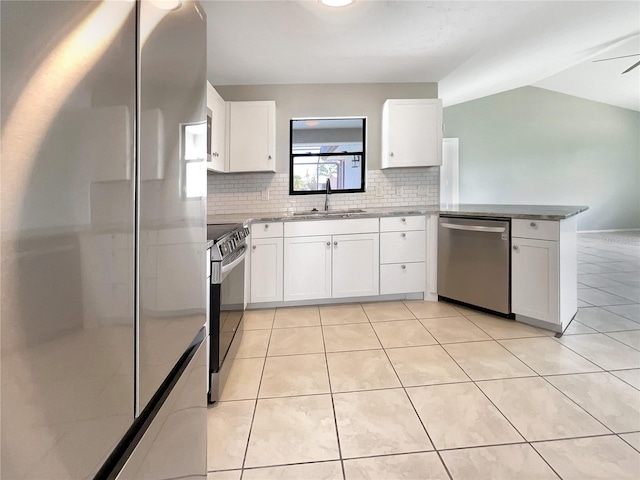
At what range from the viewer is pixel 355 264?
10.2 feet

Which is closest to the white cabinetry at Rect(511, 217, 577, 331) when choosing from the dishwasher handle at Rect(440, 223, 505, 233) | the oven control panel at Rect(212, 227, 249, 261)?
the dishwasher handle at Rect(440, 223, 505, 233)

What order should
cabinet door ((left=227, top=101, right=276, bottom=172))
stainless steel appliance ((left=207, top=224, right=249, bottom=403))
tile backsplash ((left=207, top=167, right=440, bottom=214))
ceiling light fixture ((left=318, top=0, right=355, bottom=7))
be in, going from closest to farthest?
stainless steel appliance ((left=207, top=224, right=249, bottom=403)), ceiling light fixture ((left=318, top=0, right=355, bottom=7)), cabinet door ((left=227, top=101, right=276, bottom=172)), tile backsplash ((left=207, top=167, right=440, bottom=214))

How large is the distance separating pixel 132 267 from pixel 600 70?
8.02 m

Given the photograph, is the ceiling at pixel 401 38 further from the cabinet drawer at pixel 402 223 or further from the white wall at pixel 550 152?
the white wall at pixel 550 152

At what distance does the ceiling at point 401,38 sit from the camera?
2318mm

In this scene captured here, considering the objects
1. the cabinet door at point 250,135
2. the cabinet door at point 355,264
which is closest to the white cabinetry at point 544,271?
the cabinet door at point 355,264

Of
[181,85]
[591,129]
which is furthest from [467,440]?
[591,129]

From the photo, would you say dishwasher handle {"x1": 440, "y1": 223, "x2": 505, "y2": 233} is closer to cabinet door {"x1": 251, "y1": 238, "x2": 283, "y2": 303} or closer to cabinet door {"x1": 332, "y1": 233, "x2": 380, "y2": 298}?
cabinet door {"x1": 332, "y1": 233, "x2": 380, "y2": 298}

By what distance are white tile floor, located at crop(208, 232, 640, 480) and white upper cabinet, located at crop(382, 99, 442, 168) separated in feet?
5.43

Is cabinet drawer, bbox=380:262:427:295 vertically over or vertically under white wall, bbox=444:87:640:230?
under

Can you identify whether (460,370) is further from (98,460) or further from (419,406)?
(98,460)

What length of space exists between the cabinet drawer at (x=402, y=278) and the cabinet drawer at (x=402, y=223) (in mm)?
354

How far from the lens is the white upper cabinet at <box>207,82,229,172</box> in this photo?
272cm

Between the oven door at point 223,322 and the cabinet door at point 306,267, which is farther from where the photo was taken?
the cabinet door at point 306,267
